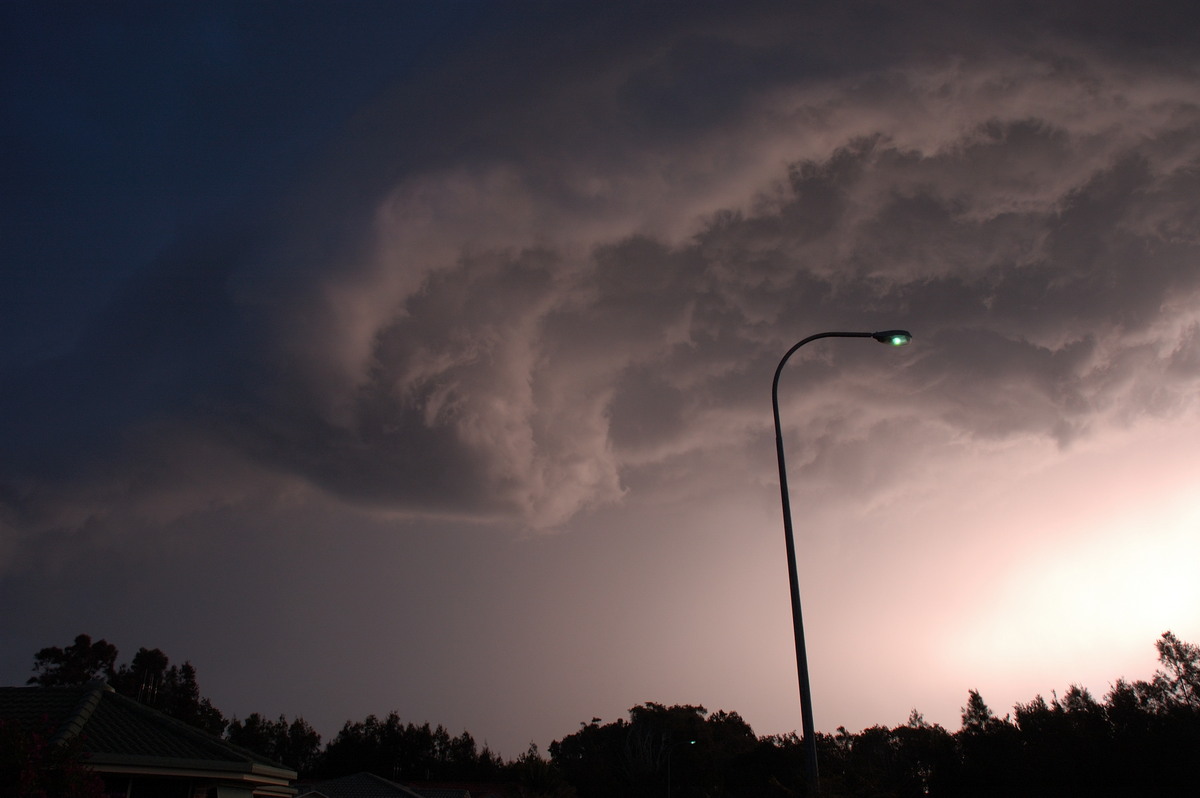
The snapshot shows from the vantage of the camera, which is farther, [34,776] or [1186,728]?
[1186,728]

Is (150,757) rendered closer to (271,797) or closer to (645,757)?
(271,797)

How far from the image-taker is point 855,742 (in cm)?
13738

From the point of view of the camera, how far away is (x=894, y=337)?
52.5 ft

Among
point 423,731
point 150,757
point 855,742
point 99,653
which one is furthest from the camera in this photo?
point 855,742

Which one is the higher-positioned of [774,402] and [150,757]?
[774,402]

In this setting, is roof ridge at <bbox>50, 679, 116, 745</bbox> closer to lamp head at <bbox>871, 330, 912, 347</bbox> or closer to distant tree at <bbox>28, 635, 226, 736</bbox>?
lamp head at <bbox>871, 330, 912, 347</bbox>

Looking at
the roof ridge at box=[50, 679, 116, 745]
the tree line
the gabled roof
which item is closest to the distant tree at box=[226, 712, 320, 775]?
the tree line

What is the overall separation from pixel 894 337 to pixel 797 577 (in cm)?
548

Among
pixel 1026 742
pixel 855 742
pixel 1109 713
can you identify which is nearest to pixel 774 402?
pixel 1109 713

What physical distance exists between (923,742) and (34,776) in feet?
277

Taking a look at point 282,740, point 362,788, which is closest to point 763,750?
point 362,788

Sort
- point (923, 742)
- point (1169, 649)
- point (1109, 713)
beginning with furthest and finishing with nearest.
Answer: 1. point (923, 742)
2. point (1169, 649)
3. point (1109, 713)

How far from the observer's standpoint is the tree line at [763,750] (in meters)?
50.2

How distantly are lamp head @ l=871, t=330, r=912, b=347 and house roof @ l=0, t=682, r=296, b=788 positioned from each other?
19.1 metres
